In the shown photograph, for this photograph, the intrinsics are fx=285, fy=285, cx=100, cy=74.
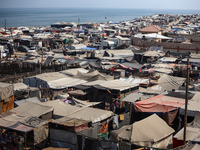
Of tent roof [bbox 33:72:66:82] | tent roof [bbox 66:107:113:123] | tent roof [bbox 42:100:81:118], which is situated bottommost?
tent roof [bbox 33:72:66:82]

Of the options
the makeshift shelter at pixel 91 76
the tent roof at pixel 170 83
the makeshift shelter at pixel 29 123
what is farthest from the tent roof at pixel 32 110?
the tent roof at pixel 170 83

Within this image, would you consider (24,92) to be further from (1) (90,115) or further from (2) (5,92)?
(1) (90,115)

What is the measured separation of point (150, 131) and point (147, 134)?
0.81 ft

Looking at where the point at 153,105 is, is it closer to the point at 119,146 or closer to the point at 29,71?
the point at 119,146

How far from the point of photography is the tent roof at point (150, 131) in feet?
28.0

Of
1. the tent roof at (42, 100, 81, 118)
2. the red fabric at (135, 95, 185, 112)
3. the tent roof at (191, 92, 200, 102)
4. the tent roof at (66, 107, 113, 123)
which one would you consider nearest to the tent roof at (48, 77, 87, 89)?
the tent roof at (42, 100, 81, 118)

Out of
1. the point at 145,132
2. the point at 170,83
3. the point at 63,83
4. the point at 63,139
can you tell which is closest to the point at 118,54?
the point at 170,83

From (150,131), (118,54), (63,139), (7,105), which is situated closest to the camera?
(150,131)

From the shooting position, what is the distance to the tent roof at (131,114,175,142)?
8548 millimetres

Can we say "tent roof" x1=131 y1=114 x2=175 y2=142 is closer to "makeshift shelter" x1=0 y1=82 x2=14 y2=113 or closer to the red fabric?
the red fabric

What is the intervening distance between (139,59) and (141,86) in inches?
392

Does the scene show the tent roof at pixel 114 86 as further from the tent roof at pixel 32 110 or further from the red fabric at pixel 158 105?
the tent roof at pixel 32 110

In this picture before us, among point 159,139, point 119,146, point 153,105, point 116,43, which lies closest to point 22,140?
point 119,146

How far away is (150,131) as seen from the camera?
8945mm
